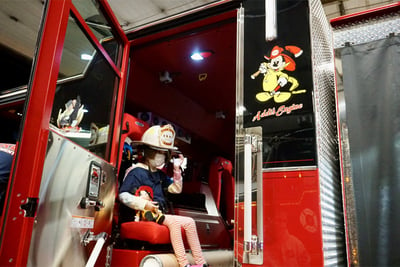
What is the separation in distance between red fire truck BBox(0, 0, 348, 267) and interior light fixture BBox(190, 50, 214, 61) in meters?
0.51

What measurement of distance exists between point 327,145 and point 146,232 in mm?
1570

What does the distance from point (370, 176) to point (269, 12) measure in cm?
128

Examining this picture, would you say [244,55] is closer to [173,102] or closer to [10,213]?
[10,213]

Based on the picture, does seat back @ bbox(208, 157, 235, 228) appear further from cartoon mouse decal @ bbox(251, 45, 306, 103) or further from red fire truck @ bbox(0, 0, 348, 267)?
cartoon mouse decal @ bbox(251, 45, 306, 103)

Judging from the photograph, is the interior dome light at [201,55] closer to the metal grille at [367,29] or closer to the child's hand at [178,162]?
the child's hand at [178,162]

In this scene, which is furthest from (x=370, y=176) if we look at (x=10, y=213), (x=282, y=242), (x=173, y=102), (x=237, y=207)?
(x=173, y=102)

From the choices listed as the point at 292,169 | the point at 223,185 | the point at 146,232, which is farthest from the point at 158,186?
the point at 223,185

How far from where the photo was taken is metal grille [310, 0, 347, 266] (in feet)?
6.20

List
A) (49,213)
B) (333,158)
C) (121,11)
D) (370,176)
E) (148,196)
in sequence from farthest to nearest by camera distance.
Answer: (121,11) < (148,196) < (333,158) < (370,176) < (49,213)

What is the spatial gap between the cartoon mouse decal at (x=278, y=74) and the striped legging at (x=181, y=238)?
1.34 m

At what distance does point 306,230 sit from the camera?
5.93ft

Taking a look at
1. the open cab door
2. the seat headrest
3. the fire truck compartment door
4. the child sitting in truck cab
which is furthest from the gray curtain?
the seat headrest

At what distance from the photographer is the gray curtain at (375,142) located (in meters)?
1.86

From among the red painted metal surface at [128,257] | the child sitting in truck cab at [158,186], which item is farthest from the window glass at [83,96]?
the red painted metal surface at [128,257]
